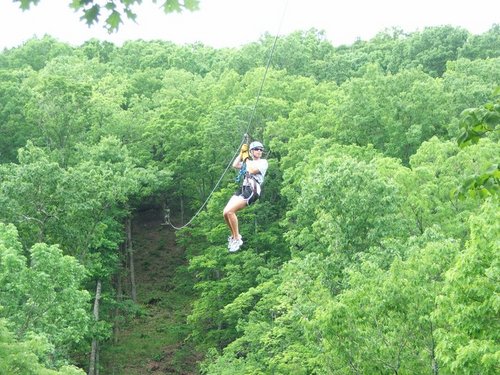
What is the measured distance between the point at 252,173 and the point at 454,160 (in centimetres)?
1575

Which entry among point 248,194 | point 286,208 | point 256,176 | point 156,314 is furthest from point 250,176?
point 156,314

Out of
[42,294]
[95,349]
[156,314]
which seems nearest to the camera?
[42,294]

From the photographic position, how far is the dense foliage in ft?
52.5

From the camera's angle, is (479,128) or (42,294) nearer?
(479,128)

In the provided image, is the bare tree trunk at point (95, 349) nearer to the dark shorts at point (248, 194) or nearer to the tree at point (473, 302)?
the tree at point (473, 302)

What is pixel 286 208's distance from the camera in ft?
109

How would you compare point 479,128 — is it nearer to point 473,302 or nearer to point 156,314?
point 473,302

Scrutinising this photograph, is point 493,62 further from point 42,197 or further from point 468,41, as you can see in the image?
point 42,197

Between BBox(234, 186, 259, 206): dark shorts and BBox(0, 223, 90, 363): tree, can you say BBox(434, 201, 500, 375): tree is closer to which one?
BBox(234, 186, 259, 206): dark shorts

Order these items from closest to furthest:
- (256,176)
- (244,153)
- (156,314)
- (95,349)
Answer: (256,176) → (244,153) → (95,349) → (156,314)

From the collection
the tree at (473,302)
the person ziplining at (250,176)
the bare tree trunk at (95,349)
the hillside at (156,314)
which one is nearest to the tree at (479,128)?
the person ziplining at (250,176)

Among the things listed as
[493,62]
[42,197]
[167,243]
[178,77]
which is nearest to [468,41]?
[493,62]

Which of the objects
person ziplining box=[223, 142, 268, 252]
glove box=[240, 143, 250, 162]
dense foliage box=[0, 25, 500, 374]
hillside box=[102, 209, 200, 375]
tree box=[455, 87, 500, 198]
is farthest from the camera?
hillside box=[102, 209, 200, 375]

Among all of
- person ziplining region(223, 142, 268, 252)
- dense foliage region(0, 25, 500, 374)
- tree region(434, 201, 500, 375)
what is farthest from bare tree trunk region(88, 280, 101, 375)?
person ziplining region(223, 142, 268, 252)
